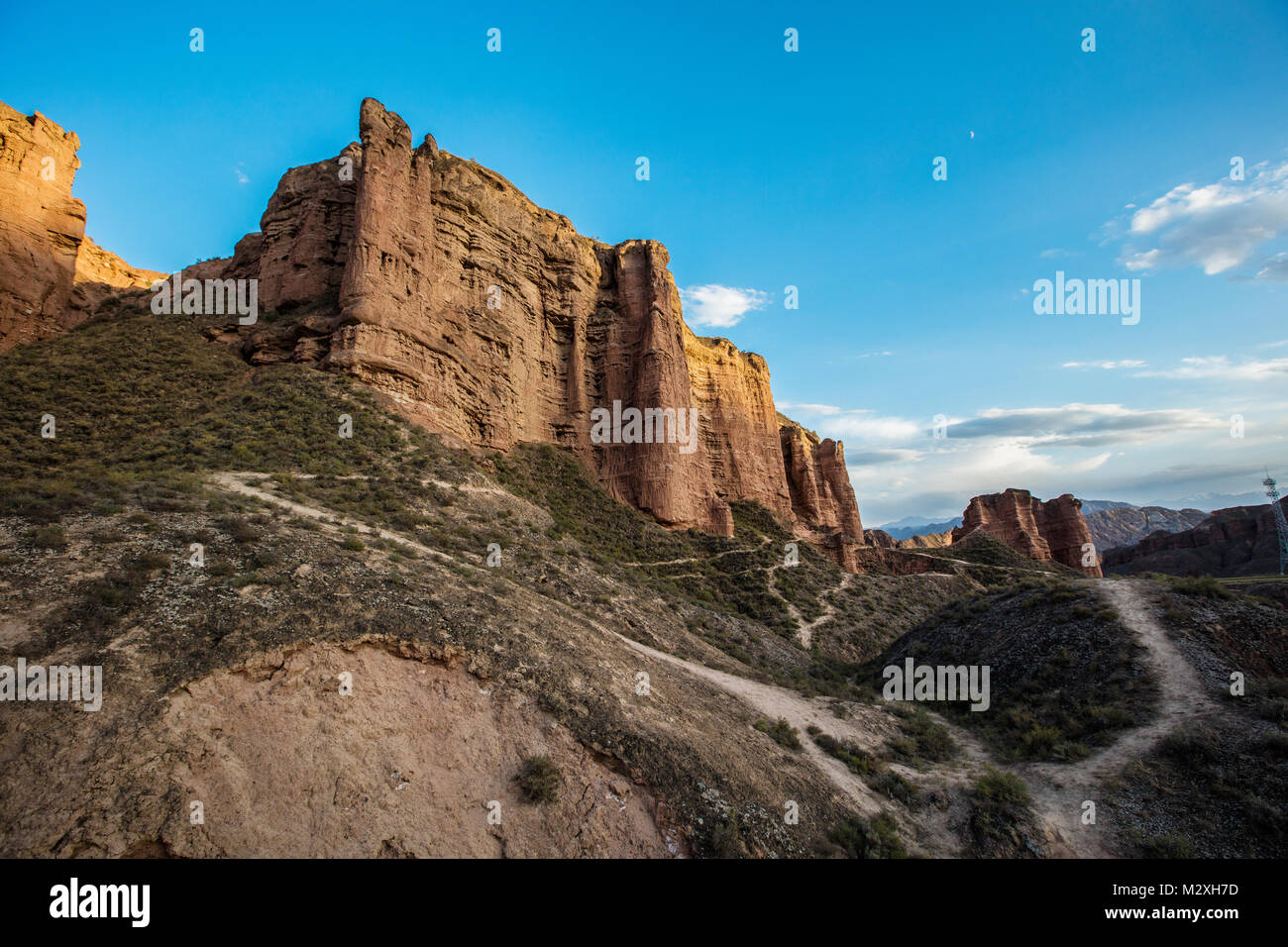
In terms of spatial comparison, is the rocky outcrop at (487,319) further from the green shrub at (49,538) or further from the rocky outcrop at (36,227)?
the green shrub at (49,538)

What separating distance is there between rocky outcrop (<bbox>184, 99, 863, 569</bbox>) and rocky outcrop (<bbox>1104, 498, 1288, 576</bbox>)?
57124 millimetres

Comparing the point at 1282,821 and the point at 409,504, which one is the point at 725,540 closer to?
the point at 409,504

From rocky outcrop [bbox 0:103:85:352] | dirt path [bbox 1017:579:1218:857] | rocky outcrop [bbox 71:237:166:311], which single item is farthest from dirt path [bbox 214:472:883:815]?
rocky outcrop [bbox 71:237:166:311]

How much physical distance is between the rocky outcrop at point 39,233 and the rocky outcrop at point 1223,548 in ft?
318

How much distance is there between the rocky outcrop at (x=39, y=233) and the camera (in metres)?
25.4

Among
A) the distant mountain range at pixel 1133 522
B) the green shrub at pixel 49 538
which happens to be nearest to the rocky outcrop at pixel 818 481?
the green shrub at pixel 49 538

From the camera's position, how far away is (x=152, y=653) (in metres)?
6.67

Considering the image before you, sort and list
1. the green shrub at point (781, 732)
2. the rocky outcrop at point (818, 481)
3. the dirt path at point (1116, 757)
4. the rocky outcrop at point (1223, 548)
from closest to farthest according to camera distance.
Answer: the dirt path at point (1116, 757) < the green shrub at point (781, 732) < the rocky outcrop at point (818, 481) < the rocky outcrop at point (1223, 548)

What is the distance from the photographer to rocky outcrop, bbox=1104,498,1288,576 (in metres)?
61.7

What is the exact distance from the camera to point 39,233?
27266mm

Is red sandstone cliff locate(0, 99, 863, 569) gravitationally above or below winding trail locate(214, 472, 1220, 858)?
above

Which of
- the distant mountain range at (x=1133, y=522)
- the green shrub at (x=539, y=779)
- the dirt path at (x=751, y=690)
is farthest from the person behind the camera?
the distant mountain range at (x=1133, y=522)

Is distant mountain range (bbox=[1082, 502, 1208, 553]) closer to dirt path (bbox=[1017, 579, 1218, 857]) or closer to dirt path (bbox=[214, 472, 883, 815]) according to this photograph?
dirt path (bbox=[1017, 579, 1218, 857])
